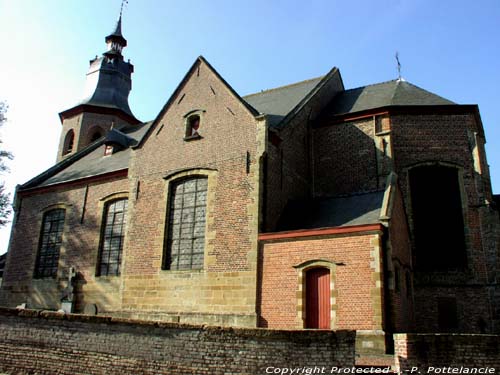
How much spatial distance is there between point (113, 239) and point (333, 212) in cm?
868

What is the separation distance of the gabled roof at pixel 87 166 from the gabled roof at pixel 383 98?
9.34 meters

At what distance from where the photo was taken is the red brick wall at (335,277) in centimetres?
1068

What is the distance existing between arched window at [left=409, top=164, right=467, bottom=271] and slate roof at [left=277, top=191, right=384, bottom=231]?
3.42 metres

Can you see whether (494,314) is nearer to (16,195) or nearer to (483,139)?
(483,139)

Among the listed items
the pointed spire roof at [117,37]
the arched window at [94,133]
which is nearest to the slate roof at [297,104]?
the arched window at [94,133]

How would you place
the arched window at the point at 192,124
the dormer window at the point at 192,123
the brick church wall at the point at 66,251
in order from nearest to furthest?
the dormer window at the point at 192,123 → the arched window at the point at 192,124 → the brick church wall at the point at 66,251

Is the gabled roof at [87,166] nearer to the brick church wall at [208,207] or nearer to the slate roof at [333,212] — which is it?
the brick church wall at [208,207]

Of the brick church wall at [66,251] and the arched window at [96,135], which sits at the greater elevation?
the arched window at [96,135]

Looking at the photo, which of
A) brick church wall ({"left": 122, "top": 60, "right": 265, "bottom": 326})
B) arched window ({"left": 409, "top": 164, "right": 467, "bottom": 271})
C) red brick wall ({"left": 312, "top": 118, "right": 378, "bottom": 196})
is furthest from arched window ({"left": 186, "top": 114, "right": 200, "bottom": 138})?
arched window ({"left": 409, "top": 164, "right": 467, "bottom": 271})

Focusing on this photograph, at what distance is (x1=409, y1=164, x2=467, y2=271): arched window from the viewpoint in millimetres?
14914

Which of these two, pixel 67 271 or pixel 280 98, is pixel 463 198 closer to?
pixel 280 98

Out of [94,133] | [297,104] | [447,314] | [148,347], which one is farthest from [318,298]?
[94,133]

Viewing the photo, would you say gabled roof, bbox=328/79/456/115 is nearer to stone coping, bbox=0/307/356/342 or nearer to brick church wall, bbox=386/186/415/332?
brick church wall, bbox=386/186/415/332

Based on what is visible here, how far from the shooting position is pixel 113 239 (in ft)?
55.5
